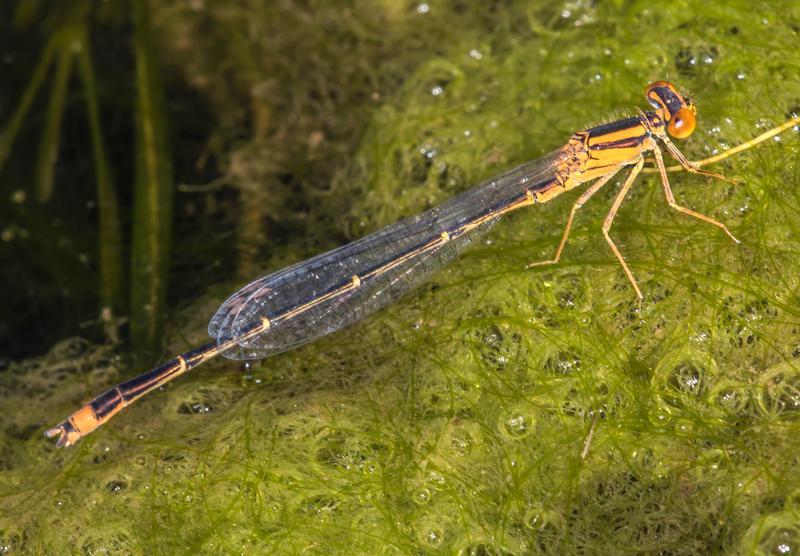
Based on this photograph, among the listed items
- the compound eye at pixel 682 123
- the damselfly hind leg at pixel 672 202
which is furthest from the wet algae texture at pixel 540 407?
Result: the compound eye at pixel 682 123

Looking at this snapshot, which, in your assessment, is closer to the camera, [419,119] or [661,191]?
[661,191]

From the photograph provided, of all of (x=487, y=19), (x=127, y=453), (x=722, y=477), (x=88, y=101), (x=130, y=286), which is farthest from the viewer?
(x=88, y=101)

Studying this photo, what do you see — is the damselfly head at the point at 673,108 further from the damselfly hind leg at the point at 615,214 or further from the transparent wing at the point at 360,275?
the transparent wing at the point at 360,275

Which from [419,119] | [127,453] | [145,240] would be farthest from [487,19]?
[127,453]

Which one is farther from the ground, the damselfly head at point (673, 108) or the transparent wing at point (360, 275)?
the damselfly head at point (673, 108)

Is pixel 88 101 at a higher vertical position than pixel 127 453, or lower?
higher

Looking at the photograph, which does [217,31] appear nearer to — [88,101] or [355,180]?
[88,101]

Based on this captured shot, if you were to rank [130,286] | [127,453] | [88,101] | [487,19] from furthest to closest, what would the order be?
[88,101] → [487,19] → [130,286] → [127,453]
